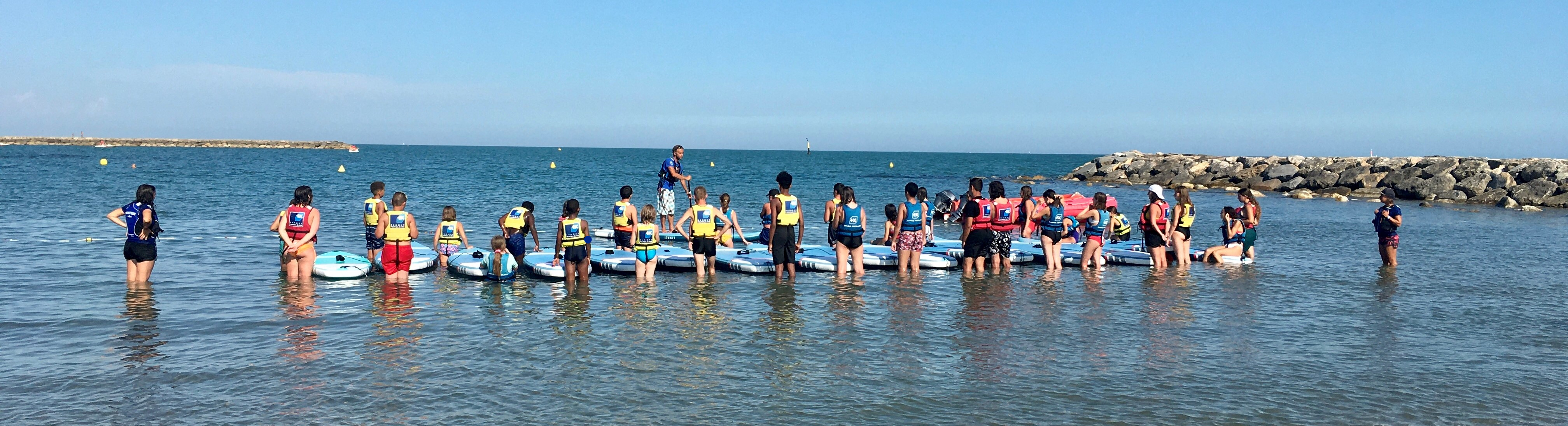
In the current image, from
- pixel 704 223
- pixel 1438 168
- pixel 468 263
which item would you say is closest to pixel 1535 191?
pixel 1438 168

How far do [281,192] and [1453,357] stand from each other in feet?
139

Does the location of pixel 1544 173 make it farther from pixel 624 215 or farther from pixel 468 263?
pixel 468 263

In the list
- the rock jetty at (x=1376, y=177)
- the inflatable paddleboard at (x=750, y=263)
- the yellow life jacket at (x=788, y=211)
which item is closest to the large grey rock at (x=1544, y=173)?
the rock jetty at (x=1376, y=177)

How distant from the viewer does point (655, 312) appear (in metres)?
11.9

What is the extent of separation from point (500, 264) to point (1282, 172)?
45.2m

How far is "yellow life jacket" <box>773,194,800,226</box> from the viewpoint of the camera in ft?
45.7

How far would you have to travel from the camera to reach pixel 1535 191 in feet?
118

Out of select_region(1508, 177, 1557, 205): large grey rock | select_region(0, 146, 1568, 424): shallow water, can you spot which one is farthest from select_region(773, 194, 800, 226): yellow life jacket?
select_region(1508, 177, 1557, 205): large grey rock

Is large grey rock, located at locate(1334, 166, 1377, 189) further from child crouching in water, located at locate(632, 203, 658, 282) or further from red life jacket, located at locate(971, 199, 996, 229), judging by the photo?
child crouching in water, located at locate(632, 203, 658, 282)

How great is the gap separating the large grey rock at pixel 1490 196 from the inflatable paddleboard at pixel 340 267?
126 ft

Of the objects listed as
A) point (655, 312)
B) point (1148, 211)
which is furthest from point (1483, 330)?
point (655, 312)

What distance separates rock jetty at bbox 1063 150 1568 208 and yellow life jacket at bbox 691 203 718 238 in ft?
106

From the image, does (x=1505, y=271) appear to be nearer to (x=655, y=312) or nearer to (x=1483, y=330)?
(x=1483, y=330)

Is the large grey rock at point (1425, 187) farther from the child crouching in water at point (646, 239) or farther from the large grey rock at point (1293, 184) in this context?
the child crouching in water at point (646, 239)
